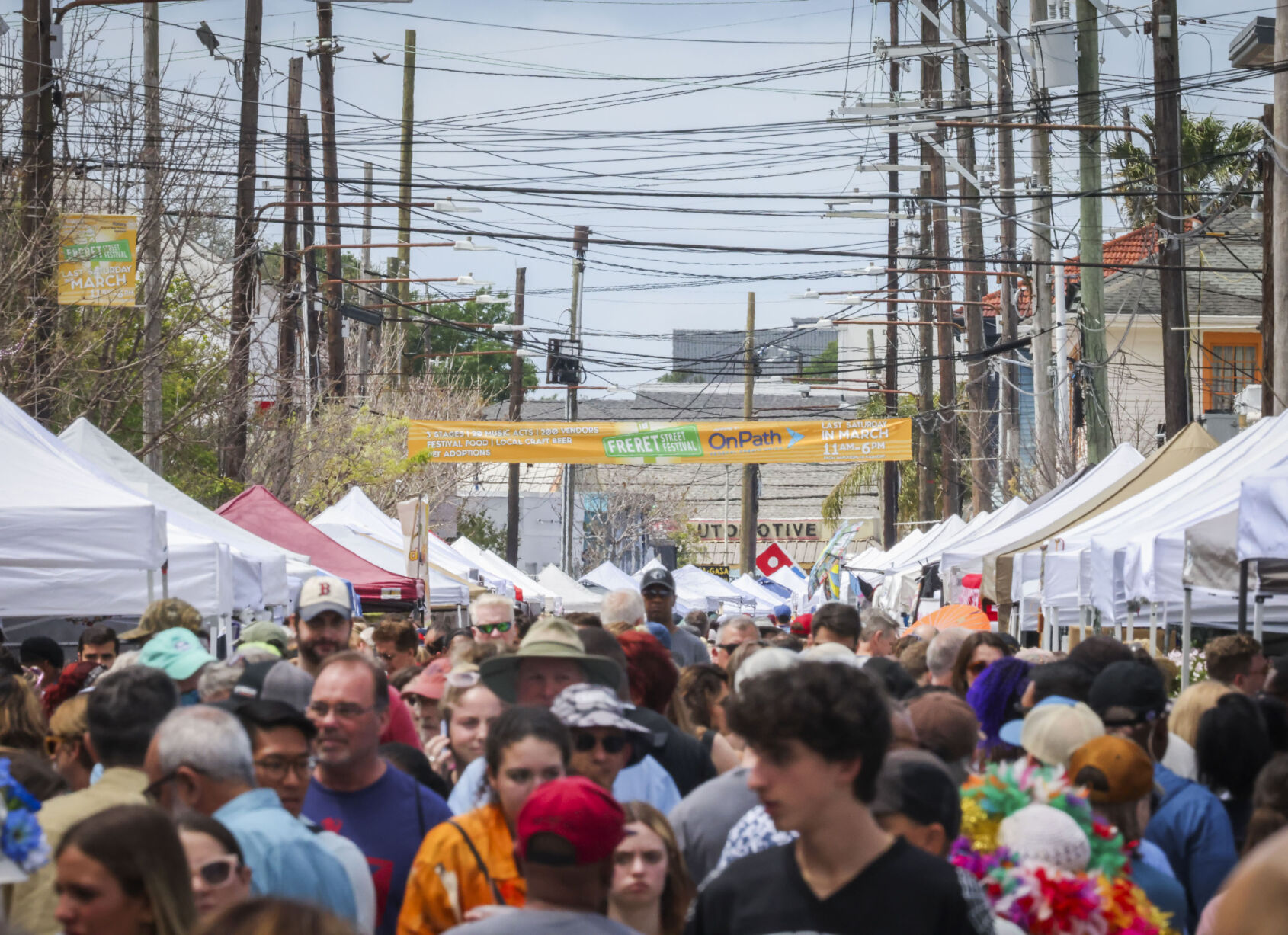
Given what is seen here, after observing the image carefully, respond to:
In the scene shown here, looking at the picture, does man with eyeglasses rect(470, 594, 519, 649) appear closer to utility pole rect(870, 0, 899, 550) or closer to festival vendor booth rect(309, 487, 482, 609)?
festival vendor booth rect(309, 487, 482, 609)

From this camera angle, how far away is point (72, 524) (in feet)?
35.9

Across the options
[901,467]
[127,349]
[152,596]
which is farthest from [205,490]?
[901,467]

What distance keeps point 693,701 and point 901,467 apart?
55.9m

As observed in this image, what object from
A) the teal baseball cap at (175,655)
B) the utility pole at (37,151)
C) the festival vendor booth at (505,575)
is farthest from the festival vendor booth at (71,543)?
the festival vendor booth at (505,575)

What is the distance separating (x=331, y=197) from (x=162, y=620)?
27763 mm

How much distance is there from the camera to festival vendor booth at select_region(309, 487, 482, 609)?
77.8ft

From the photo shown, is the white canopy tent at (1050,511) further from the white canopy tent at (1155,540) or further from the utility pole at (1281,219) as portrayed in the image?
the white canopy tent at (1155,540)

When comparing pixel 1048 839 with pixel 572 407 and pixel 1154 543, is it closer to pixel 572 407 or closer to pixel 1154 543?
pixel 1154 543

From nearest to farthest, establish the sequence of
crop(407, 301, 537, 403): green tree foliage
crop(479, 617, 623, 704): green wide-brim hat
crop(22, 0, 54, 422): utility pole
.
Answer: crop(479, 617, 623, 704): green wide-brim hat
crop(22, 0, 54, 422): utility pole
crop(407, 301, 537, 403): green tree foliage

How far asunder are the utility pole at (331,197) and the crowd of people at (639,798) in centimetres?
2713

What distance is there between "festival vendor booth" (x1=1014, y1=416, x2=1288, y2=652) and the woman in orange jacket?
670 cm

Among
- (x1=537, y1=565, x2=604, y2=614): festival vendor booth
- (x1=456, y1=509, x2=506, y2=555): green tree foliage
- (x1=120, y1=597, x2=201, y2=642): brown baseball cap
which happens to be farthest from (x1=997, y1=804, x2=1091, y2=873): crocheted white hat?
(x1=456, y1=509, x2=506, y2=555): green tree foliage

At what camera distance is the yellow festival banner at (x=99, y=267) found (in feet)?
55.6

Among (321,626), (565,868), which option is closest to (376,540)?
(321,626)
